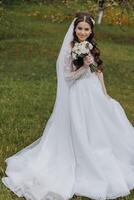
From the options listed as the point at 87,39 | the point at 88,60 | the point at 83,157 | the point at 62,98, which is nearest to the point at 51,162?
the point at 83,157

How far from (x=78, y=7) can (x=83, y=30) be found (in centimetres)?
3511

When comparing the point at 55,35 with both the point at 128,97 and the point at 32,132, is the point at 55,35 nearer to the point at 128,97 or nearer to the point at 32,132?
the point at 128,97

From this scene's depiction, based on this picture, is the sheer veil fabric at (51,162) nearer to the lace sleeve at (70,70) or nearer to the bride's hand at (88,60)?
the lace sleeve at (70,70)

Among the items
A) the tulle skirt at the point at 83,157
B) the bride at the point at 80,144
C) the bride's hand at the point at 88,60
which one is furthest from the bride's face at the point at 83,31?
the tulle skirt at the point at 83,157

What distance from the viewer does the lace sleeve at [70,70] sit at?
8.38m

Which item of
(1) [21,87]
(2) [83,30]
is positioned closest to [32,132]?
(2) [83,30]

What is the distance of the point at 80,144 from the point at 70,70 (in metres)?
1.12

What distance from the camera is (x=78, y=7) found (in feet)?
141

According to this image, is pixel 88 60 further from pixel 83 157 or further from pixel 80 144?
pixel 83 157

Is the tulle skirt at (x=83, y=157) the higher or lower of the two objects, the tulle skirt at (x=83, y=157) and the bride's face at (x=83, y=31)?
the lower

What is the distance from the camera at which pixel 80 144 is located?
27.2 ft

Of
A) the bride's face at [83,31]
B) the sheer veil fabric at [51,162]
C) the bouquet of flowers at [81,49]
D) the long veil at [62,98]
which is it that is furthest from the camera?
the long veil at [62,98]

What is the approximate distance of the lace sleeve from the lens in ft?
27.5

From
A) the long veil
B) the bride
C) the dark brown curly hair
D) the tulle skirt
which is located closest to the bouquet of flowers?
the bride
